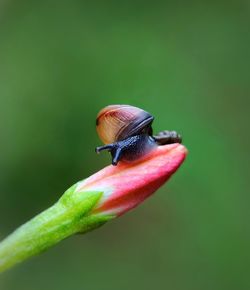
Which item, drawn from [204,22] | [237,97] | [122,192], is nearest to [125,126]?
[122,192]

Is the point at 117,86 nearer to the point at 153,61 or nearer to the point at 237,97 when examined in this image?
the point at 153,61

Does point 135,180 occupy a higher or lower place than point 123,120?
lower

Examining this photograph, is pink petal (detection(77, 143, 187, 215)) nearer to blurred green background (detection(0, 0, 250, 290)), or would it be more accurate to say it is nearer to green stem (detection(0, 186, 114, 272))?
green stem (detection(0, 186, 114, 272))

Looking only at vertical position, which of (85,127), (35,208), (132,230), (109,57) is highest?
(109,57)

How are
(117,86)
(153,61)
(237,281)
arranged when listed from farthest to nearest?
(153,61) < (117,86) < (237,281)

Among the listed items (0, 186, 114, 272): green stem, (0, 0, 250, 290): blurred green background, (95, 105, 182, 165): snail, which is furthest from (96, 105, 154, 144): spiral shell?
(0, 0, 250, 290): blurred green background

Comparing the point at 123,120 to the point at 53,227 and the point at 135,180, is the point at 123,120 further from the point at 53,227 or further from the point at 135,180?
the point at 53,227

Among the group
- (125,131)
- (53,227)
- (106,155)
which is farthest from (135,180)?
(106,155)
